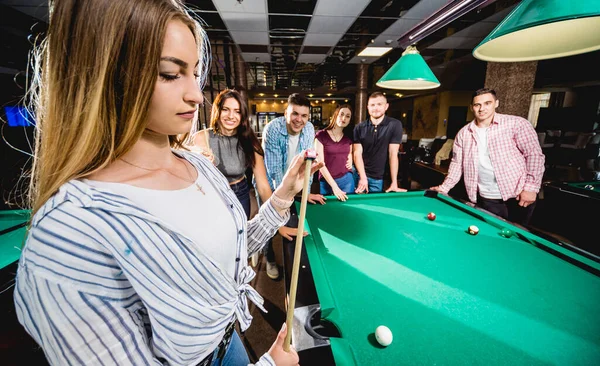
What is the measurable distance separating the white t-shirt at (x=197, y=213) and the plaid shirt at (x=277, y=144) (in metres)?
2.19

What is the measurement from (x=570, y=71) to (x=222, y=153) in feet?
39.6

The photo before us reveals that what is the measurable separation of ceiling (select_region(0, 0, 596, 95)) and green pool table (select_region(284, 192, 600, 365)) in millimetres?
3191

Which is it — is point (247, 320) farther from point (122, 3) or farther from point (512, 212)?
point (512, 212)

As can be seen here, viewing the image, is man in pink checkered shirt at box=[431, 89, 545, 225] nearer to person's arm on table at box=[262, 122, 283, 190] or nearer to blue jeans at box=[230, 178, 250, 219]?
person's arm on table at box=[262, 122, 283, 190]

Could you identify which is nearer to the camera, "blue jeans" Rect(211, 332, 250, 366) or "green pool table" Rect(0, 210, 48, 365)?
"blue jeans" Rect(211, 332, 250, 366)

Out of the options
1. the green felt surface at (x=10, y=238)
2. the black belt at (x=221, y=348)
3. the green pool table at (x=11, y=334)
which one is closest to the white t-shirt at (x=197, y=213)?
the black belt at (x=221, y=348)

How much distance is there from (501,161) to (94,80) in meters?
3.32

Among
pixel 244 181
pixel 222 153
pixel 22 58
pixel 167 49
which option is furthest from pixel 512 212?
pixel 22 58

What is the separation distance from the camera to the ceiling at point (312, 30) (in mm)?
3941

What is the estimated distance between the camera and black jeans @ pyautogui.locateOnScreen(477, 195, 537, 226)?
2748 millimetres

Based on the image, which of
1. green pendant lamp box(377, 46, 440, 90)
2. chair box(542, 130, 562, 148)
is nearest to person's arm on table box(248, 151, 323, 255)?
green pendant lamp box(377, 46, 440, 90)

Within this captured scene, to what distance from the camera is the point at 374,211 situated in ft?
6.81

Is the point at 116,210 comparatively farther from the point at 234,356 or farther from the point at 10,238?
the point at 10,238

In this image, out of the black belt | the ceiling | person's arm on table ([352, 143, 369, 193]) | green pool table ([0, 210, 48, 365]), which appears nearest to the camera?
the black belt
